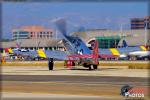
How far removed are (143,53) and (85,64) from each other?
48769mm

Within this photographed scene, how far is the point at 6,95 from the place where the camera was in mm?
23578

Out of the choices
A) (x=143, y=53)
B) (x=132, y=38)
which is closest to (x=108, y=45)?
(x=132, y=38)

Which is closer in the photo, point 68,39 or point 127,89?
point 127,89

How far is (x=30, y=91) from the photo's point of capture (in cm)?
2592

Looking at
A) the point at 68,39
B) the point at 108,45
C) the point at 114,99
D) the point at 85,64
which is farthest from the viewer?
the point at 108,45

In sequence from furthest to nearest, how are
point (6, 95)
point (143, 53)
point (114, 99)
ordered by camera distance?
point (143, 53) < point (6, 95) < point (114, 99)

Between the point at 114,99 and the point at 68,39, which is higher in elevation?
the point at 68,39

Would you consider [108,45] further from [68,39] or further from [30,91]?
[30,91]

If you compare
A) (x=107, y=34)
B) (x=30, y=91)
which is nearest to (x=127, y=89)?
(x=30, y=91)

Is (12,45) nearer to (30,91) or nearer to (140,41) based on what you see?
(140,41)

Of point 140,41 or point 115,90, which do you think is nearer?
point 115,90

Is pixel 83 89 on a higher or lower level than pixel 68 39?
lower

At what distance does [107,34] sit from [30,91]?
145610mm

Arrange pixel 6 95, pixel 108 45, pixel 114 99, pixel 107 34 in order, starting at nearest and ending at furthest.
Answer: pixel 114 99 < pixel 6 95 < pixel 108 45 < pixel 107 34
